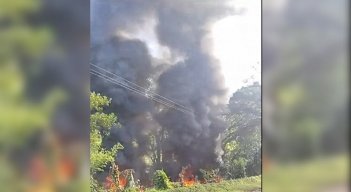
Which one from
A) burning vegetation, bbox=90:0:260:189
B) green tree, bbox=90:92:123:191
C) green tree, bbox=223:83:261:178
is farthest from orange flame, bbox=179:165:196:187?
green tree, bbox=90:92:123:191

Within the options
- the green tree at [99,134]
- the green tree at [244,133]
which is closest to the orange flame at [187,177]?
the green tree at [244,133]

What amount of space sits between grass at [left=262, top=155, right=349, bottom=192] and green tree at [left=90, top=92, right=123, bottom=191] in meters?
0.66

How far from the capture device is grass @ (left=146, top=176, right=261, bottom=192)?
1.89 meters

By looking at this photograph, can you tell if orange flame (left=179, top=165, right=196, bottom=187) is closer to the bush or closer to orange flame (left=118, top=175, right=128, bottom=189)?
the bush

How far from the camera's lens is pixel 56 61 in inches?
66.1

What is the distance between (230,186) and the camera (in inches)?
74.9

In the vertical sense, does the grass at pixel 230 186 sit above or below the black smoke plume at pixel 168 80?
below

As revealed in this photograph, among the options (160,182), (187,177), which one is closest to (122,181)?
(160,182)

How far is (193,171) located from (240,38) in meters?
0.59

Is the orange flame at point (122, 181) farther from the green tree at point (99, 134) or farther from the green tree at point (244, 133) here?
the green tree at point (244, 133)

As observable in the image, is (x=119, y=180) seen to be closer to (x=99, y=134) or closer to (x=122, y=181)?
(x=122, y=181)

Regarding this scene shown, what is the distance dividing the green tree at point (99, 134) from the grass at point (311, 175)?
0.66 meters

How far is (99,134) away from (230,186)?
596 millimetres

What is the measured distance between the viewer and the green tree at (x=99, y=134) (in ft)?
5.96
